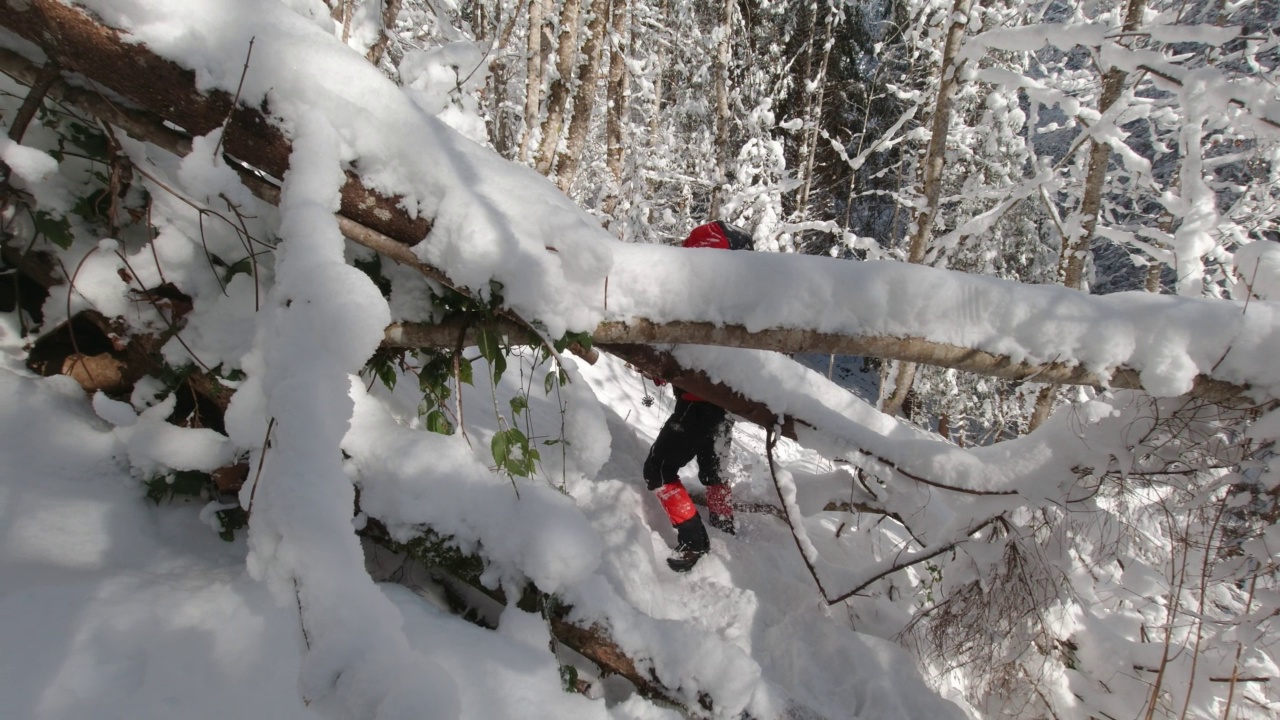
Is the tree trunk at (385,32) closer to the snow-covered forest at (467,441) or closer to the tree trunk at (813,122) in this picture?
the snow-covered forest at (467,441)

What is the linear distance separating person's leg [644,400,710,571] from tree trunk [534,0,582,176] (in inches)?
155

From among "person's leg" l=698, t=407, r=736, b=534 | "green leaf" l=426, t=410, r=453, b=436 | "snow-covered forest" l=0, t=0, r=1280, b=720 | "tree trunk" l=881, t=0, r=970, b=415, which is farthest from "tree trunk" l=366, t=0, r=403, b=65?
"tree trunk" l=881, t=0, r=970, b=415

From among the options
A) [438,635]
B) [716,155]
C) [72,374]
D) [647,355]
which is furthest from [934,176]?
[72,374]

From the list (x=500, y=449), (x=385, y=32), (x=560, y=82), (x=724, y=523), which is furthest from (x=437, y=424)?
(x=560, y=82)

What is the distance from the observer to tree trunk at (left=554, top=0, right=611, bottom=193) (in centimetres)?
557

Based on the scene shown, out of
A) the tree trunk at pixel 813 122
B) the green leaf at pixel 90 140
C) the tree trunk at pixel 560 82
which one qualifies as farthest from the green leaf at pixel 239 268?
the tree trunk at pixel 813 122

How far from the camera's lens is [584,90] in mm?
5688

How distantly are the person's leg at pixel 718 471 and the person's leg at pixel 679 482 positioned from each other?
13cm

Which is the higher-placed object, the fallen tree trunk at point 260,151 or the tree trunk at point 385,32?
the tree trunk at point 385,32

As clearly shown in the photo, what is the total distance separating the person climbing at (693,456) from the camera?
2918 mm

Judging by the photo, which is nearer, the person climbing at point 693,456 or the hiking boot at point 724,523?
the person climbing at point 693,456

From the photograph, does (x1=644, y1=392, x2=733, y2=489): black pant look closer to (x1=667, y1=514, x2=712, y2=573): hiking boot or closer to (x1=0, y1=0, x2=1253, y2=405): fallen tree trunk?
(x1=667, y1=514, x2=712, y2=573): hiking boot

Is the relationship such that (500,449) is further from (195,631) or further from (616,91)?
(616,91)

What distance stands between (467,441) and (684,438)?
1.48m
